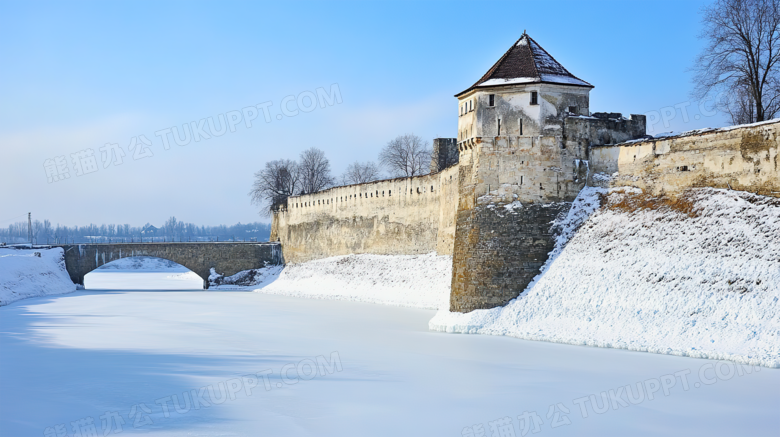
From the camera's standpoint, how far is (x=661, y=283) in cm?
1823

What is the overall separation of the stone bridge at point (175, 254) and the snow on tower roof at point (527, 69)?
25568 mm

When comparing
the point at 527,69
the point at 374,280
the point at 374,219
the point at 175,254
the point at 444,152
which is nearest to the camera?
the point at 527,69

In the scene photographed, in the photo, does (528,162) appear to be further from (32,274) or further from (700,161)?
(32,274)

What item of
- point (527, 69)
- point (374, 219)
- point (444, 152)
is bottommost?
point (374, 219)

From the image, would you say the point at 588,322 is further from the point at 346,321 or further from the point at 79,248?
the point at 79,248

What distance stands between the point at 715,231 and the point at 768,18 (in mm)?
12194

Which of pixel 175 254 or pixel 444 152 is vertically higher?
pixel 444 152

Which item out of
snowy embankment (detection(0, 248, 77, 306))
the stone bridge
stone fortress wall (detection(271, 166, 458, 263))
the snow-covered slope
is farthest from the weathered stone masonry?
the stone bridge

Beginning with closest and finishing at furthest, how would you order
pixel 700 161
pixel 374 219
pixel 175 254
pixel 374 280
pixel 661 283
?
pixel 661 283, pixel 700 161, pixel 374 280, pixel 374 219, pixel 175 254

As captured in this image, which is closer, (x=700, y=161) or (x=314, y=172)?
(x=700, y=161)

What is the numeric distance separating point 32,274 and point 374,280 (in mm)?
19394

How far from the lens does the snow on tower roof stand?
2242 centimetres

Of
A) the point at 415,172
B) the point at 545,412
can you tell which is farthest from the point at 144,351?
the point at 415,172

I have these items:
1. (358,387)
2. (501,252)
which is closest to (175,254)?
(501,252)
